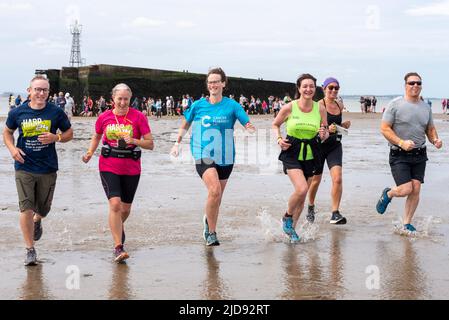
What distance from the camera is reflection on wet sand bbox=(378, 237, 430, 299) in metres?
5.86

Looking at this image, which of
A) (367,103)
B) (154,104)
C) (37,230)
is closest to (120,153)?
(37,230)

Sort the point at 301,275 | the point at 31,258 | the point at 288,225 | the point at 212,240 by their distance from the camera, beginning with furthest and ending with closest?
the point at 288,225 → the point at 212,240 → the point at 31,258 → the point at 301,275

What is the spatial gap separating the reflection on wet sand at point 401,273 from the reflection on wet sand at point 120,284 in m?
2.06

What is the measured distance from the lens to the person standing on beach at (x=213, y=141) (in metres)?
7.89

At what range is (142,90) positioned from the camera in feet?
156

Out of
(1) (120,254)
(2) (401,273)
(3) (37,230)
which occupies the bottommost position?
(2) (401,273)

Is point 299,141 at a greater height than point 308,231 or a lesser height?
greater

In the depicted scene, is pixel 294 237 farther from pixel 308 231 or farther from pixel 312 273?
pixel 312 273

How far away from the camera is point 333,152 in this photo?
9469 mm

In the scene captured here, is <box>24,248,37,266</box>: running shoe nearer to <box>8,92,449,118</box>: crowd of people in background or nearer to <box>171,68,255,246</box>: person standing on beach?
<box>171,68,255,246</box>: person standing on beach

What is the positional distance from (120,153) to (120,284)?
5.16 ft

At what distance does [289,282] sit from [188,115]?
2613 millimetres

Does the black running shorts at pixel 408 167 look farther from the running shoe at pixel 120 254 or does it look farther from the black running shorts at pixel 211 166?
the running shoe at pixel 120 254
